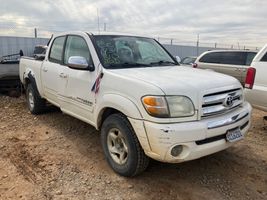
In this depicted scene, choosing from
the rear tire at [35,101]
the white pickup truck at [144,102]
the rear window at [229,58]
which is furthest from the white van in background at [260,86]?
the rear window at [229,58]

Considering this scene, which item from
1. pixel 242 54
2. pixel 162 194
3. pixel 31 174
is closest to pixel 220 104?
pixel 162 194

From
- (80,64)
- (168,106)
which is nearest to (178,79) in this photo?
(168,106)

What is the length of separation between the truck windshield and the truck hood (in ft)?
0.87

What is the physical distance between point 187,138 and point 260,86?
8.94 ft

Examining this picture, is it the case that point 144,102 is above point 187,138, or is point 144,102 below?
above

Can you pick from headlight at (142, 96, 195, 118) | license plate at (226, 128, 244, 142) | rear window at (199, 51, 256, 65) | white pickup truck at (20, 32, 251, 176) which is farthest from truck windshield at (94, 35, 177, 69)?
rear window at (199, 51, 256, 65)

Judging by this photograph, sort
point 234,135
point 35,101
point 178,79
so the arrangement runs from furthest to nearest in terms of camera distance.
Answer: point 35,101 < point 234,135 < point 178,79

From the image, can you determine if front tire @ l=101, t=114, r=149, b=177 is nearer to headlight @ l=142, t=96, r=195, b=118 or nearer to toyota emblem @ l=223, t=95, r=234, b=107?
headlight @ l=142, t=96, r=195, b=118

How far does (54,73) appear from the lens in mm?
5438

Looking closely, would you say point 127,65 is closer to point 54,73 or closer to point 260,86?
point 54,73

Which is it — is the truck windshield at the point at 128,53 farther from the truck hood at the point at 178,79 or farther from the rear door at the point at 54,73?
the rear door at the point at 54,73

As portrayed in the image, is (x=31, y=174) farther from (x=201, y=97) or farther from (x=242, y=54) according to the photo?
(x=242, y=54)

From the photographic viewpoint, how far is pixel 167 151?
3.30m

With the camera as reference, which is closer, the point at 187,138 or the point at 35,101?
the point at 187,138
